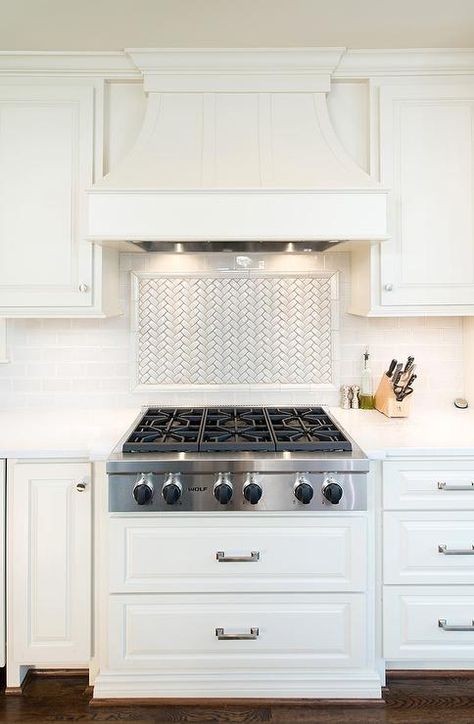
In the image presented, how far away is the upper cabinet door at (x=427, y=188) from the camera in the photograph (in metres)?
2.26

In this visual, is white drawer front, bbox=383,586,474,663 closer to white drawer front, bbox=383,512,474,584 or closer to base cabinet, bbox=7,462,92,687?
white drawer front, bbox=383,512,474,584

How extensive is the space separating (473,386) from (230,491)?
1.39 meters

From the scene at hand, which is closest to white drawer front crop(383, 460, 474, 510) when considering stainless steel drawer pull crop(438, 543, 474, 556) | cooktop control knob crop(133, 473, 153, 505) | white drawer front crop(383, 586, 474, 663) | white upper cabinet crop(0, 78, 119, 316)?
stainless steel drawer pull crop(438, 543, 474, 556)

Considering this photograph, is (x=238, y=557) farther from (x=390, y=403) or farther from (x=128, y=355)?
(x=128, y=355)

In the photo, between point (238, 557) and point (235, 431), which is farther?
point (235, 431)

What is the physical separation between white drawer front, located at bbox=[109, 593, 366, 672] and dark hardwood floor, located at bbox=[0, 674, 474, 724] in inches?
6.0

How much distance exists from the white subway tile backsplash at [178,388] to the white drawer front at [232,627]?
97 cm

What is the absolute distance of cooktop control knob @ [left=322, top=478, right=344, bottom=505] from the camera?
182cm

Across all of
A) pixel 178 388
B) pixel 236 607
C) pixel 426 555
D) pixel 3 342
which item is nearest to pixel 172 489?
pixel 236 607

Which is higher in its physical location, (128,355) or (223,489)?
(128,355)

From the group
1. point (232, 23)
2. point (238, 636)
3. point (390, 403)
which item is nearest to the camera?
point (238, 636)

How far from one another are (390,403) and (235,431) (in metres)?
0.77

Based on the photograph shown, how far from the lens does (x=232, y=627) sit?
1.92 meters

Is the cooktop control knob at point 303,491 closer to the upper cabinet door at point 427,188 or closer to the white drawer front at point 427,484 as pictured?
the white drawer front at point 427,484
